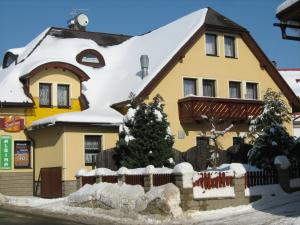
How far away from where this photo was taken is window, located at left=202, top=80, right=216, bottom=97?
29.9 m

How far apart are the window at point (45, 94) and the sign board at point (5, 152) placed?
8.97 ft

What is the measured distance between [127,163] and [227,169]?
5.41 m

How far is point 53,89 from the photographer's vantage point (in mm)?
29688

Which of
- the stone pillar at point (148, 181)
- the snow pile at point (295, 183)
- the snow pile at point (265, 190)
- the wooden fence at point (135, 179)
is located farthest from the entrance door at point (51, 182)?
the snow pile at point (295, 183)

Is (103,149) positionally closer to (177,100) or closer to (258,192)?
(177,100)

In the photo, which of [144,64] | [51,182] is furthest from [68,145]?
[144,64]

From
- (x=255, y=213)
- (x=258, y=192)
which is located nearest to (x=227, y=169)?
(x=258, y=192)

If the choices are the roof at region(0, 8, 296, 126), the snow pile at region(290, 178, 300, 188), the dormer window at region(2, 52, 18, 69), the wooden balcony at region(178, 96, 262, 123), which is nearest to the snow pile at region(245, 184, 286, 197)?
the snow pile at region(290, 178, 300, 188)

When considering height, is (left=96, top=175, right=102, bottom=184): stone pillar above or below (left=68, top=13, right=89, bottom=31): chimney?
below

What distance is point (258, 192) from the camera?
17.6 meters

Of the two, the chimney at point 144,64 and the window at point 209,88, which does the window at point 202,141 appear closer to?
the window at point 209,88

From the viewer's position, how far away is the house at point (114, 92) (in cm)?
2627

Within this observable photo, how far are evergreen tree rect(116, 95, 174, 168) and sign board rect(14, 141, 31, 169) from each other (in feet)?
24.7

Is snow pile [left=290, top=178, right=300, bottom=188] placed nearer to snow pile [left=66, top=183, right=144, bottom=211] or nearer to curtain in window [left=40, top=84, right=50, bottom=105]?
snow pile [left=66, top=183, right=144, bottom=211]
